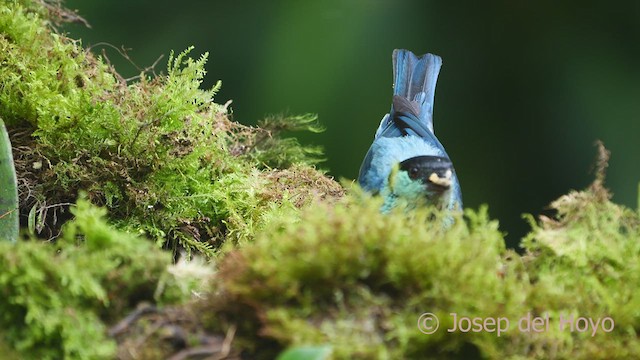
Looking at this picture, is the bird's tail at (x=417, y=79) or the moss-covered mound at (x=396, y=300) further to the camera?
the bird's tail at (x=417, y=79)

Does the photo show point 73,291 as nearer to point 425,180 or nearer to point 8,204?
point 8,204

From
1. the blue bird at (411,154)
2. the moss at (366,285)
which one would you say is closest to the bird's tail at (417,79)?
the blue bird at (411,154)

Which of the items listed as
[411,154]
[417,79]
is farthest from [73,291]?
[417,79]

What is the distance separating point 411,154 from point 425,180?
0.34 m

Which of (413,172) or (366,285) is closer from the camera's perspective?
(366,285)

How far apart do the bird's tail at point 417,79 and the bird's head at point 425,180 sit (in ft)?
2.58

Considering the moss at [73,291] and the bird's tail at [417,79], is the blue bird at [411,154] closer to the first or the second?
the bird's tail at [417,79]

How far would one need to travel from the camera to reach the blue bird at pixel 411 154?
1717 mm

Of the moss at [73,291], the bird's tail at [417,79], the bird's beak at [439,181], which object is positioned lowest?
the moss at [73,291]

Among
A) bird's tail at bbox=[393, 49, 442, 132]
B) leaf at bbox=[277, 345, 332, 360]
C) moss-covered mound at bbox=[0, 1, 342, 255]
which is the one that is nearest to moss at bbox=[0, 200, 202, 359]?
leaf at bbox=[277, 345, 332, 360]

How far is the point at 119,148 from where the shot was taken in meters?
1.77

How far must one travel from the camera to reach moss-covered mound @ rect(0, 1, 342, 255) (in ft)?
5.83

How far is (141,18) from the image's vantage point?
3.52m

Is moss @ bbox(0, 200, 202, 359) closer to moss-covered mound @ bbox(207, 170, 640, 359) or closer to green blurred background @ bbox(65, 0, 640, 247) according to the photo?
moss-covered mound @ bbox(207, 170, 640, 359)
